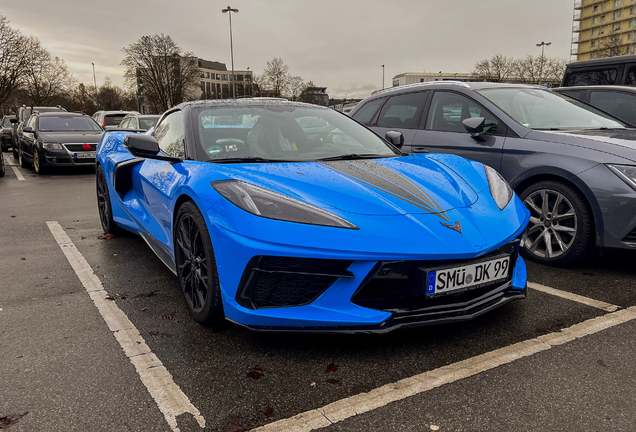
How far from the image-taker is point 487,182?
10.1 ft

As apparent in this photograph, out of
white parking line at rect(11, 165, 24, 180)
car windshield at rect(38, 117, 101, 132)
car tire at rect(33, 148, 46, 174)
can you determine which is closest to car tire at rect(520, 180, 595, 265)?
white parking line at rect(11, 165, 24, 180)

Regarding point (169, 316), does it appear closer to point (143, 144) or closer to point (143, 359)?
point (143, 359)

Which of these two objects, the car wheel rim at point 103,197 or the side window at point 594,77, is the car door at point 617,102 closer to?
the side window at point 594,77

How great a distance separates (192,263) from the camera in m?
2.85

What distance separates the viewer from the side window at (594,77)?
8.52 m

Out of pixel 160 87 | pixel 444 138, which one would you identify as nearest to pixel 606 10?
pixel 160 87

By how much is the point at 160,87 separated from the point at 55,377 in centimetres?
5936

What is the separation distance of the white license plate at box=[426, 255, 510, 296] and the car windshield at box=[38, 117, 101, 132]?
40.4ft

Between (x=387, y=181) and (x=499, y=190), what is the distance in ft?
2.58

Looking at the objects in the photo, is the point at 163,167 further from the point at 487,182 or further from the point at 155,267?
the point at 487,182

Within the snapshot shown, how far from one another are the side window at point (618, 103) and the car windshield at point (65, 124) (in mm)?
11339

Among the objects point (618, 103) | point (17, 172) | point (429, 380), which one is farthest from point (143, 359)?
point (17, 172)

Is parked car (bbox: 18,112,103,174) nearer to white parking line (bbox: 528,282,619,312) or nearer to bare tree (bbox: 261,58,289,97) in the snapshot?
white parking line (bbox: 528,282,619,312)

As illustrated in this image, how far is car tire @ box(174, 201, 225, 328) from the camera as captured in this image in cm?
257
